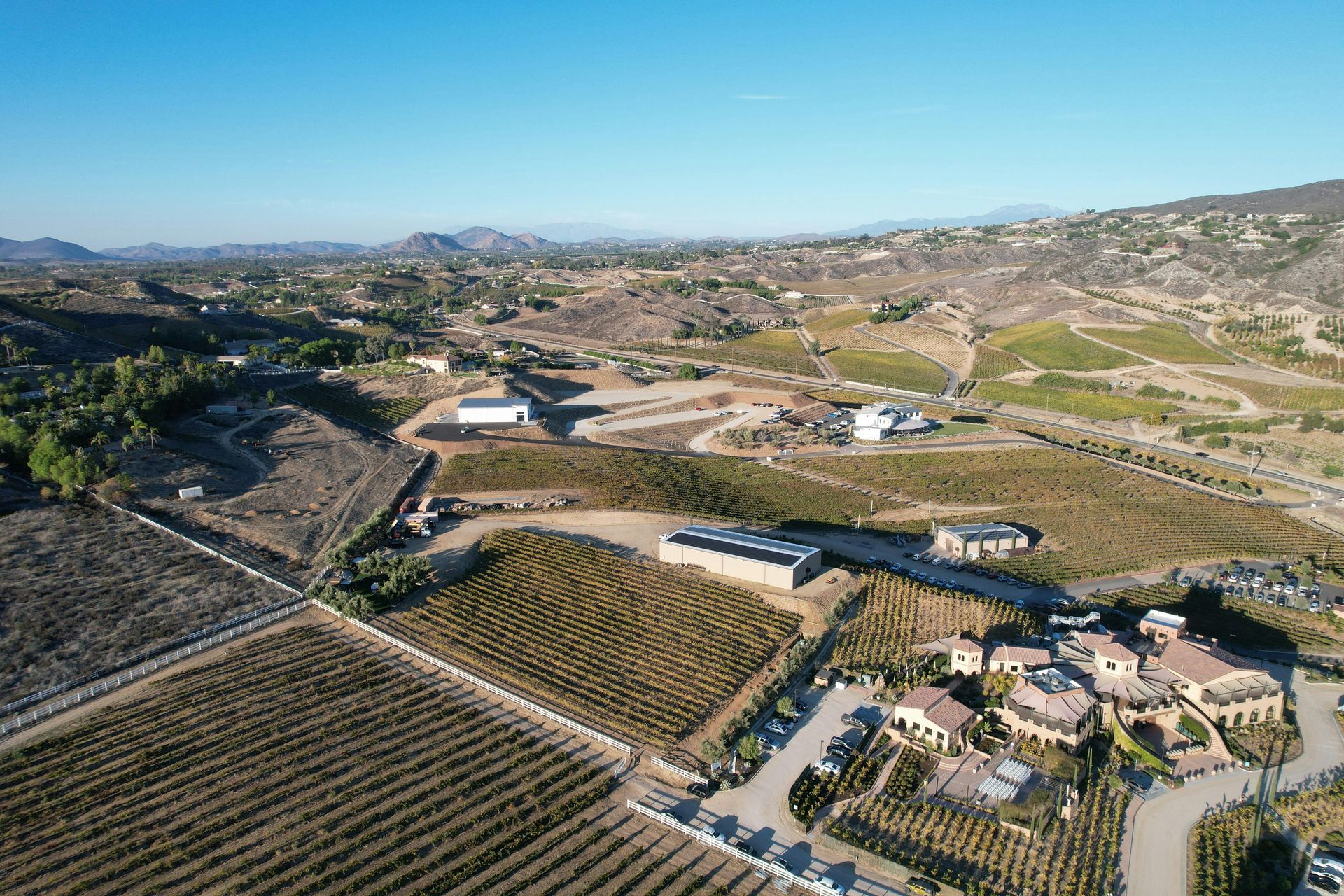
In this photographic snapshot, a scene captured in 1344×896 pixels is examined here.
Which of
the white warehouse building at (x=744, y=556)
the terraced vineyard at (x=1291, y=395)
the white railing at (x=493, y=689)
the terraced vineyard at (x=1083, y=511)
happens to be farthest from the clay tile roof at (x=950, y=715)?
the terraced vineyard at (x=1291, y=395)

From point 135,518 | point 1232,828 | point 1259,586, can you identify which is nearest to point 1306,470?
point 1259,586

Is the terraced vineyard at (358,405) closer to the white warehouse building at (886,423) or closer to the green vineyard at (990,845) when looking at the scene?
the white warehouse building at (886,423)

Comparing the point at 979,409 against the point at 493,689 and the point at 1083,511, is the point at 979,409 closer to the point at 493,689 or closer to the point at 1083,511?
the point at 1083,511

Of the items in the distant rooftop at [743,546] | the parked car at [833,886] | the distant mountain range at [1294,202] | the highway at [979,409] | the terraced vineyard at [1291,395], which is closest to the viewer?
the parked car at [833,886]

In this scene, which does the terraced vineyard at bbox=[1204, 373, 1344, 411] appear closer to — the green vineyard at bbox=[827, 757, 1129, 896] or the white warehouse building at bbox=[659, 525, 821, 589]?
the white warehouse building at bbox=[659, 525, 821, 589]

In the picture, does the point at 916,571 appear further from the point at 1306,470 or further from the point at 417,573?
the point at 1306,470

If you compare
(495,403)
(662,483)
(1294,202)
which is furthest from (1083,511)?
(1294,202)
